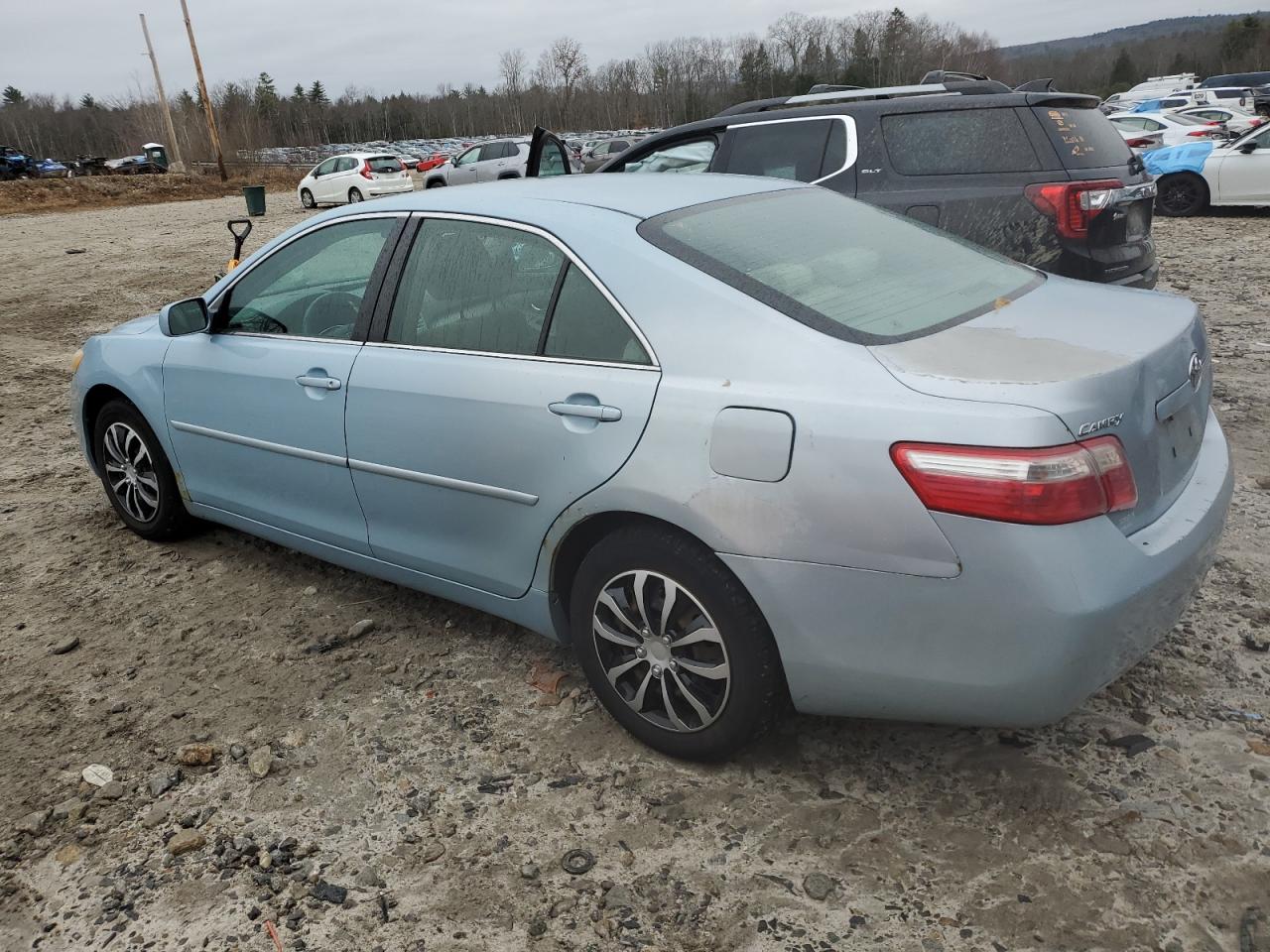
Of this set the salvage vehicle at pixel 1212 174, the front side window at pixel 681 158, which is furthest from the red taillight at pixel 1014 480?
the salvage vehicle at pixel 1212 174

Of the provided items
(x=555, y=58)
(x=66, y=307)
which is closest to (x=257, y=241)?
(x=66, y=307)

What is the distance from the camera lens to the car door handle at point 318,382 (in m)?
3.41

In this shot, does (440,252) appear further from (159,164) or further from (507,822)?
(159,164)

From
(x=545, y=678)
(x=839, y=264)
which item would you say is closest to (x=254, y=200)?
(x=545, y=678)

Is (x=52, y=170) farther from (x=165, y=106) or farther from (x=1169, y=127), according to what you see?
(x=1169, y=127)

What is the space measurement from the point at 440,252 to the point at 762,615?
5.40 ft

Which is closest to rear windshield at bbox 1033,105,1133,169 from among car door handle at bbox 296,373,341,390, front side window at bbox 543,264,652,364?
front side window at bbox 543,264,652,364

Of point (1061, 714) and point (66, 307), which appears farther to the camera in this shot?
point (66, 307)

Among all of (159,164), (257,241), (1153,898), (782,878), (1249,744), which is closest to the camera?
(1153,898)

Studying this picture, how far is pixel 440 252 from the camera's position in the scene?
332cm

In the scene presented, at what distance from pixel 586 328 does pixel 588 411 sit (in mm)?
262

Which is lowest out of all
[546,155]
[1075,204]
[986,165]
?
[1075,204]

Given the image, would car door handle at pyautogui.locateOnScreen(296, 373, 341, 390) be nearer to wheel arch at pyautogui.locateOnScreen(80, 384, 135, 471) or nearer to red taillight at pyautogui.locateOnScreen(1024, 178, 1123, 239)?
wheel arch at pyautogui.locateOnScreen(80, 384, 135, 471)

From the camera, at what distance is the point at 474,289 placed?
3186mm
